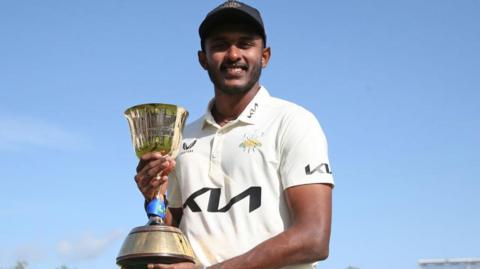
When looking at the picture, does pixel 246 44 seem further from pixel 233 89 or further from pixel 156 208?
pixel 156 208

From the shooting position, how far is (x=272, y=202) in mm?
3887

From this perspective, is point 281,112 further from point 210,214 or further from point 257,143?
point 210,214

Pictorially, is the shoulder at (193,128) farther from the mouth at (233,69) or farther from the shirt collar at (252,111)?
the mouth at (233,69)

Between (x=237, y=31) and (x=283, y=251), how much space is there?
1.29 meters

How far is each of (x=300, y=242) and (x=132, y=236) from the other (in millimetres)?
869

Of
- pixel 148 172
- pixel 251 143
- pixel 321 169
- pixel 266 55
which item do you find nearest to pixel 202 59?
pixel 266 55

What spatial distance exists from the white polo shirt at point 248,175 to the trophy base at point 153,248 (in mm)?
193

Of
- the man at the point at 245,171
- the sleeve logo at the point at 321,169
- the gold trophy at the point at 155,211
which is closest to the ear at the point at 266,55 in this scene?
the man at the point at 245,171

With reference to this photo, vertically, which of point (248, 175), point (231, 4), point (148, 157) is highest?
point (231, 4)

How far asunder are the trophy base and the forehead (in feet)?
3.63

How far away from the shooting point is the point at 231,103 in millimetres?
4277

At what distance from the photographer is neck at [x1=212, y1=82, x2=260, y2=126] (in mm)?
4266

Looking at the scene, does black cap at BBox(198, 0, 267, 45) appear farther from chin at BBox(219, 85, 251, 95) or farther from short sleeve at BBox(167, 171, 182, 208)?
short sleeve at BBox(167, 171, 182, 208)

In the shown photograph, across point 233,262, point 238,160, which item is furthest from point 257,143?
point 233,262
